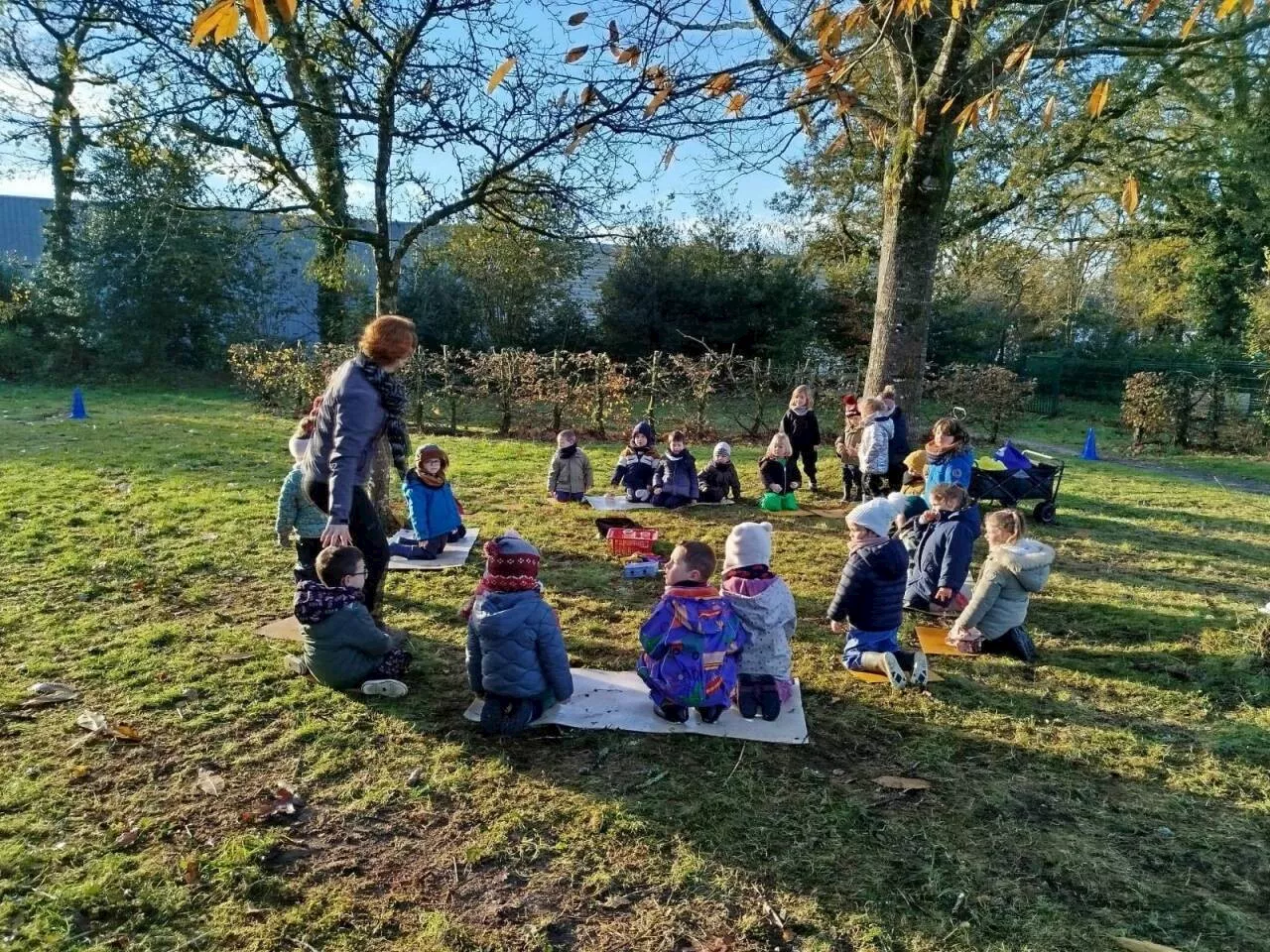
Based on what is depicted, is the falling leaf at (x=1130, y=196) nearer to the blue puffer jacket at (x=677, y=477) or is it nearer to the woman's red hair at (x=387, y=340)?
the woman's red hair at (x=387, y=340)

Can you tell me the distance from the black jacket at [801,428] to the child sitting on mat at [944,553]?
13.8ft

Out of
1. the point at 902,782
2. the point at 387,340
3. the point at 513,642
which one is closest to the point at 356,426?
the point at 387,340

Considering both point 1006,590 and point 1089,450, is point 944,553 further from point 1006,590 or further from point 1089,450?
point 1089,450

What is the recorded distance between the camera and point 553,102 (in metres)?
6.46

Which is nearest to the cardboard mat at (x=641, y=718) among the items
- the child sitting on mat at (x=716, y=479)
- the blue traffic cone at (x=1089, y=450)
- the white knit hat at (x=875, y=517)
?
the white knit hat at (x=875, y=517)

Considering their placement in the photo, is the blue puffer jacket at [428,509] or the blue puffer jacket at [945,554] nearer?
the blue puffer jacket at [945,554]

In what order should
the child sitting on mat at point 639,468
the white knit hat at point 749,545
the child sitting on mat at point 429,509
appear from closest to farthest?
the white knit hat at point 749,545
the child sitting on mat at point 429,509
the child sitting on mat at point 639,468

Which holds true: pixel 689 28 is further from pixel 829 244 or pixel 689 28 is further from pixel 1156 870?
pixel 829 244

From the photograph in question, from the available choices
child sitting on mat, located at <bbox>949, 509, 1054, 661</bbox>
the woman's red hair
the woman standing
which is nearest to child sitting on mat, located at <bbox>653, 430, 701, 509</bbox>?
child sitting on mat, located at <bbox>949, 509, 1054, 661</bbox>

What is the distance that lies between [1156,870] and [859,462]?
6370 mm

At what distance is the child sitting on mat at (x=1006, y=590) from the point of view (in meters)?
5.09

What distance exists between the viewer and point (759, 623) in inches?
169

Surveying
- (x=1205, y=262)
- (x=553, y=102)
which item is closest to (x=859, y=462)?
(x=553, y=102)

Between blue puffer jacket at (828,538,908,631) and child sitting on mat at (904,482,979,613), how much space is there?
0.96m
